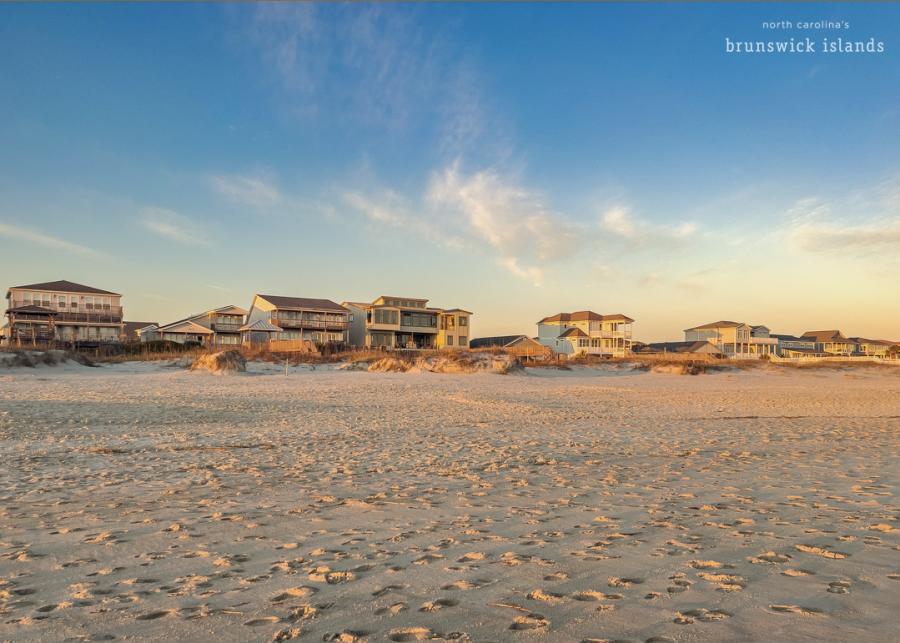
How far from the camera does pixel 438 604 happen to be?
3291 millimetres

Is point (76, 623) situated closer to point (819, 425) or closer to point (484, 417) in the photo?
point (484, 417)

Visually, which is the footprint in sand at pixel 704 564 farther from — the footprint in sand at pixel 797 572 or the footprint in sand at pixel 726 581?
the footprint in sand at pixel 797 572

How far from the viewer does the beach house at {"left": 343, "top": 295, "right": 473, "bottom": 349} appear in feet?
204

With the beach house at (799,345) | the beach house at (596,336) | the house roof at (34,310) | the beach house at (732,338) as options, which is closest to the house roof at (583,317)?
the beach house at (596,336)

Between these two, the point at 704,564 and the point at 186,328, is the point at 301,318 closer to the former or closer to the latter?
the point at 186,328

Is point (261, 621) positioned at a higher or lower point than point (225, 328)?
lower

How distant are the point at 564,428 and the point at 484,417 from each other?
257 centimetres

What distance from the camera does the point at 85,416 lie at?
1312 centimetres

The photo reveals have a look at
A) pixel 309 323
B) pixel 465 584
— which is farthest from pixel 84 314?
pixel 465 584

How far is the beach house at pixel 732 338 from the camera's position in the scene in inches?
3066

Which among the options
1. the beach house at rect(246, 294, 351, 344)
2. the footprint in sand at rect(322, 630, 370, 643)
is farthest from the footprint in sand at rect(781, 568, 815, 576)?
the beach house at rect(246, 294, 351, 344)

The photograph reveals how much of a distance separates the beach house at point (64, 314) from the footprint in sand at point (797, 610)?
59123 mm

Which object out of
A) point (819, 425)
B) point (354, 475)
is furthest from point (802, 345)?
point (354, 475)

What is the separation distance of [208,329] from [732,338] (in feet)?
227
